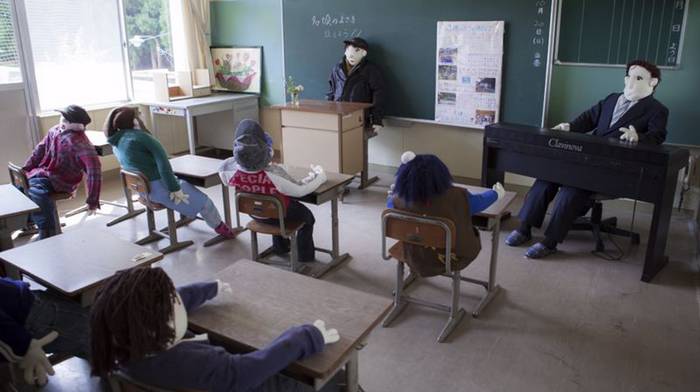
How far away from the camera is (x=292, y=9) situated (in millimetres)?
5809

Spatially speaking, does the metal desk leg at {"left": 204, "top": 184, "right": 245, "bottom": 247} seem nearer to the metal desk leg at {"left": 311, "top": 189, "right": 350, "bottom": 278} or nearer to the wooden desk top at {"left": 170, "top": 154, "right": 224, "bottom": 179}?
the wooden desk top at {"left": 170, "top": 154, "right": 224, "bottom": 179}

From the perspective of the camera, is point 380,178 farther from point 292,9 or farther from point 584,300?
point 584,300

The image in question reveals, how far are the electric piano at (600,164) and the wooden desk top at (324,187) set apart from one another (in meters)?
1.37

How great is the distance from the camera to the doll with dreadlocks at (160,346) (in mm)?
1387

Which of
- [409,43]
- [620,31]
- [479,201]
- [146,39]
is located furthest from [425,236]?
[146,39]

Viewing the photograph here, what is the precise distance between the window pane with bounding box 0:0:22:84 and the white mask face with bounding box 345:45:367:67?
304 cm

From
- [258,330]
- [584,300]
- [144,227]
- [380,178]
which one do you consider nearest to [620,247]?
[584,300]

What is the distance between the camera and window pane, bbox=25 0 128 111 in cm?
536

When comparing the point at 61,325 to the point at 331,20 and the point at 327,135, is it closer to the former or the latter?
the point at 327,135

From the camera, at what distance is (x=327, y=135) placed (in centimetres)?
499

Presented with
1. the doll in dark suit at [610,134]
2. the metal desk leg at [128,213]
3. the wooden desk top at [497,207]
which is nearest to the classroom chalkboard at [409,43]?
the doll in dark suit at [610,134]

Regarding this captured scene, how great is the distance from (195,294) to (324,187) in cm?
167

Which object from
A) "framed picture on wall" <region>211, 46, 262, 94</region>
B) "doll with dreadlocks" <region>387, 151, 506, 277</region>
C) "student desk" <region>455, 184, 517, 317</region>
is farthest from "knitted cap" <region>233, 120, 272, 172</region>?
"framed picture on wall" <region>211, 46, 262, 94</region>

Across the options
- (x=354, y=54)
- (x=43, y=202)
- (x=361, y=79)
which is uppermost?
(x=354, y=54)
